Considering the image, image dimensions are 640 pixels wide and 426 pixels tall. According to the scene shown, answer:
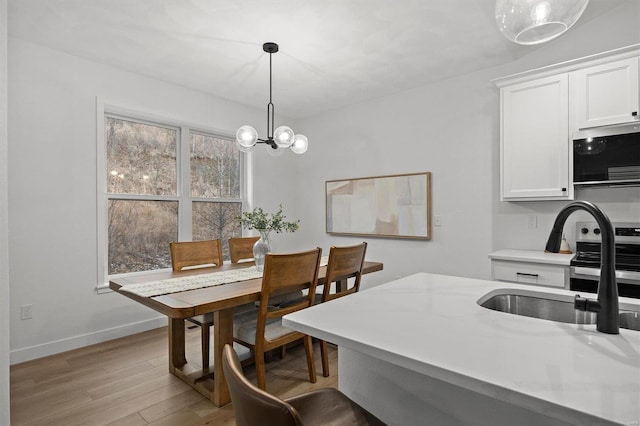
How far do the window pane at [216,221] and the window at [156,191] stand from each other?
0.01 m

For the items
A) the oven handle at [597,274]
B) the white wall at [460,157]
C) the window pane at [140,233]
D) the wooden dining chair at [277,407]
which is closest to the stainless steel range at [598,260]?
the oven handle at [597,274]

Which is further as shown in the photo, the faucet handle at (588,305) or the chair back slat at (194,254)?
the chair back slat at (194,254)

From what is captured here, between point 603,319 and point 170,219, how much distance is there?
146 inches

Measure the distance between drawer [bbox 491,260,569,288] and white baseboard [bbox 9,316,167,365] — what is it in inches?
127

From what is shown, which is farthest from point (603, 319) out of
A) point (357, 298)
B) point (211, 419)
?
point (211, 419)

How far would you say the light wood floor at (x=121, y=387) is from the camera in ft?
6.45

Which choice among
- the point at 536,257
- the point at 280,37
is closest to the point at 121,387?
the point at 280,37

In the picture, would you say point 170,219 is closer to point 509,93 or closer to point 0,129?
point 0,129

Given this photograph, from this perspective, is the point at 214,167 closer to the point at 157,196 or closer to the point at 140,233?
the point at 157,196

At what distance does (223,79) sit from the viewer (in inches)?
140

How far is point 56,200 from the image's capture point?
2887mm

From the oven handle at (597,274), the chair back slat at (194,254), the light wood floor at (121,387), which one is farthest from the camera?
the chair back slat at (194,254)

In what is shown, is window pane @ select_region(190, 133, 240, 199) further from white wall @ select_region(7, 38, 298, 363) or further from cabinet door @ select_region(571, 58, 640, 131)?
cabinet door @ select_region(571, 58, 640, 131)

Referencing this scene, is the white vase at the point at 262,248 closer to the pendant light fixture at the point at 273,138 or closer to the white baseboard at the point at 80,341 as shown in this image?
the pendant light fixture at the point at 273,138
